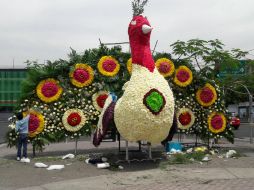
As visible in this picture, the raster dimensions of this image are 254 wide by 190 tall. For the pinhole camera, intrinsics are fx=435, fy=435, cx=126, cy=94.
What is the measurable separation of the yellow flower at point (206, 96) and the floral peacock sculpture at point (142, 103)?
11.6 ft

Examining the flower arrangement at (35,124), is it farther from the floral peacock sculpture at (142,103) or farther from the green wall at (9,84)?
the green wall at (9,84)

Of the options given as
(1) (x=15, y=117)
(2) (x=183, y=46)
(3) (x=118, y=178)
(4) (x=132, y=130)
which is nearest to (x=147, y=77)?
(4) (x=132, y=130)

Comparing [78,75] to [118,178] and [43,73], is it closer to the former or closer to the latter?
[43,73]

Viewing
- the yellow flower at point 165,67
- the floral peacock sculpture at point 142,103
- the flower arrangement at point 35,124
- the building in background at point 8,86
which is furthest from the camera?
the building in background at point 8,86

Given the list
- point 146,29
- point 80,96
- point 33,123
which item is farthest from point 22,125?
point 146,29

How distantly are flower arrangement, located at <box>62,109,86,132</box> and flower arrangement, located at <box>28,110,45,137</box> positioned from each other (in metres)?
0.70

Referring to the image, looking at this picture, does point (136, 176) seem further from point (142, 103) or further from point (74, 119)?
point (74, 119)

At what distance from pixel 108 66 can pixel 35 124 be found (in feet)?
9.64

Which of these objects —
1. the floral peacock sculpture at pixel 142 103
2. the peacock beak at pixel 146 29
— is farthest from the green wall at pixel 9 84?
the peacock beak at pixel 146 29

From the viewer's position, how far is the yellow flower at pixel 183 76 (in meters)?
14.4

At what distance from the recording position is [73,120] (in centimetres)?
1355

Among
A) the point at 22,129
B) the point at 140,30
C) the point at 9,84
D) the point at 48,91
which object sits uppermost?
the point at 9,84

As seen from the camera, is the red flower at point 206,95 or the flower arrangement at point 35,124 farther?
the red flower at point 206,95

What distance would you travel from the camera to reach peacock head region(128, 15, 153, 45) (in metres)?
11.5
